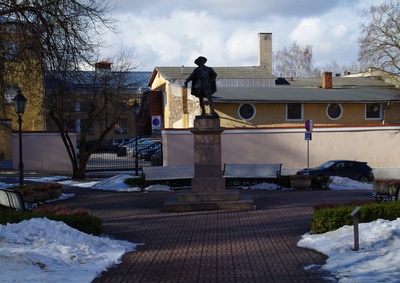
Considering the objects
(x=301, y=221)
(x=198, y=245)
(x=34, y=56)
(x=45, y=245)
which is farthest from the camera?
(x=34, y=56)

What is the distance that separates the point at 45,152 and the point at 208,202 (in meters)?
20.3

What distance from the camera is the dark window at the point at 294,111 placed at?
36.9 meters

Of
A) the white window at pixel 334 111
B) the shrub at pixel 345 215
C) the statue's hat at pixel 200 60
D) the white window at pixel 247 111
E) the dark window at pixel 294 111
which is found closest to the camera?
the shrub at pixel 345 215

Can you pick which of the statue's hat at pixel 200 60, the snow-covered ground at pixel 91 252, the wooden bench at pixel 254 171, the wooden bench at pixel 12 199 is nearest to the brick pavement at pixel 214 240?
the snow-covered ground at pixel 91 252

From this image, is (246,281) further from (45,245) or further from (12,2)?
(12,2)

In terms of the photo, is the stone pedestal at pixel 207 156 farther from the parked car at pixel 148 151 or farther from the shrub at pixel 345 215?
the parked car at pixel 148 151

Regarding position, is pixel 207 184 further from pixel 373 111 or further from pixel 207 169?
pixel 373 111

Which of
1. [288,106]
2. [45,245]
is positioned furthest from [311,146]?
[45,245]

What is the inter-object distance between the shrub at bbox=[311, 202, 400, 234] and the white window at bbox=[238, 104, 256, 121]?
24763 mm

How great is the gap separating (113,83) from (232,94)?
363 inches

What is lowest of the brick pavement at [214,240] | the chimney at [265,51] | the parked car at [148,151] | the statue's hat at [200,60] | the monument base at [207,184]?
the brick pavement at [214,240]

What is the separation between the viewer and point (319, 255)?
9648mm

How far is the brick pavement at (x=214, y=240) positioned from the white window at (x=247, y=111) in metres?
16.8

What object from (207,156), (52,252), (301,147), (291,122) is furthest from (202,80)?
(291,122)
